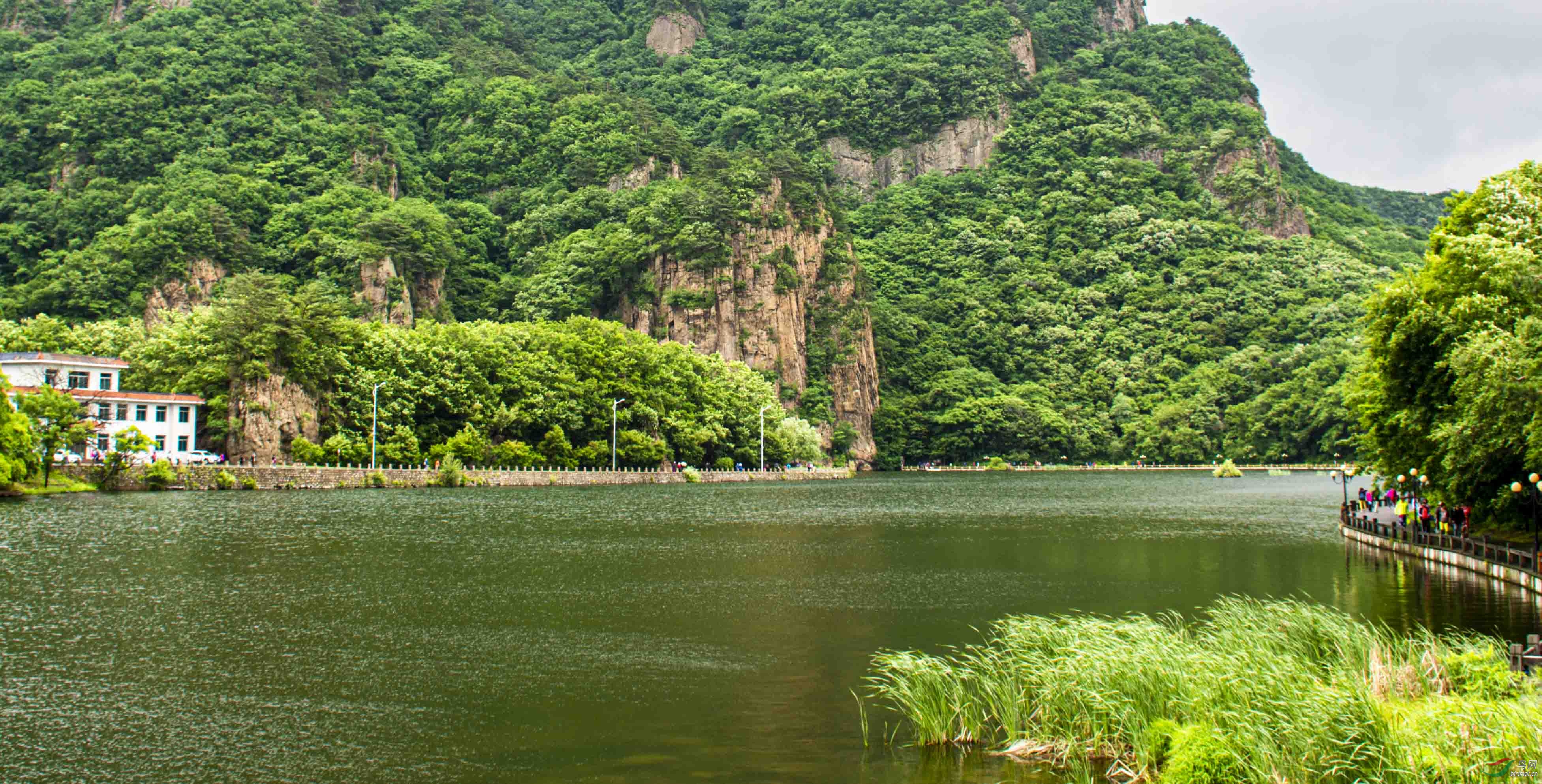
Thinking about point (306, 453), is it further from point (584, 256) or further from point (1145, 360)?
point (1145, 360)

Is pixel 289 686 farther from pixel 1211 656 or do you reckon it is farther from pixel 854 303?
pixel 854 303

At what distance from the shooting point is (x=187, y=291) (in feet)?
445

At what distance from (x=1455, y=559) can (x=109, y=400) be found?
78110 mm

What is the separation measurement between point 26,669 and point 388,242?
136763mm

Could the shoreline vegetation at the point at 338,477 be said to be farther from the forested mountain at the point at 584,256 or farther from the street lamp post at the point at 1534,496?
the street lamp post at the point at 1534,496

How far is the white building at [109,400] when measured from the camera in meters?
78.4

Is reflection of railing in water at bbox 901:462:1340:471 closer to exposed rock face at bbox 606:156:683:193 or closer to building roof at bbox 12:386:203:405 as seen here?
exposed rock face at bbox 606:156:683:193

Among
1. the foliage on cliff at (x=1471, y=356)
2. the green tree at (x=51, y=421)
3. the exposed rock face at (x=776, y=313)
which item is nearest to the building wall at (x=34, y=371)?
the green tree at (x=51, y=421)

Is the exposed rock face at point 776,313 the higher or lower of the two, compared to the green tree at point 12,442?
higher

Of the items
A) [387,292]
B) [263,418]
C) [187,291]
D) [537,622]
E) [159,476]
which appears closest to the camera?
[537,622]

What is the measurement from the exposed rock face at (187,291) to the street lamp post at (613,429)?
5217cm

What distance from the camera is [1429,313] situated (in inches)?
1417

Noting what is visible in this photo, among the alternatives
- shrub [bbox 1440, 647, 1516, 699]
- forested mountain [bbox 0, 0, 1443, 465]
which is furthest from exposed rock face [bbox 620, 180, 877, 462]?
shrub [bbox 1440, 647, 1516, 699]

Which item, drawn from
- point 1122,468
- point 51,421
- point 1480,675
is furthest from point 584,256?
point 1480,675
